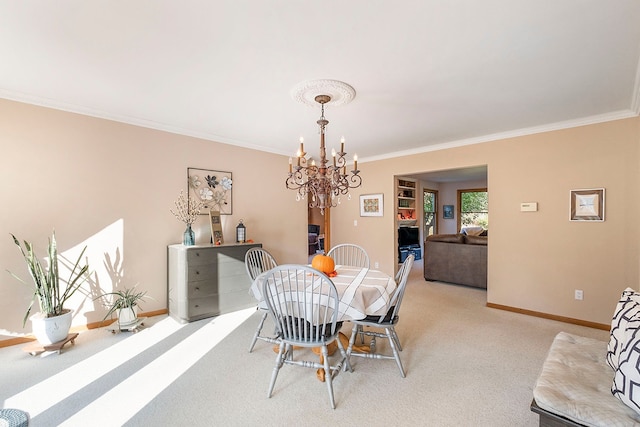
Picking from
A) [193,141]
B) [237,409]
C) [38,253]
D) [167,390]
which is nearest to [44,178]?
[38,253]

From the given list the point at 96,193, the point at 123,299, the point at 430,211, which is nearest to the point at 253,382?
the point at 123,299

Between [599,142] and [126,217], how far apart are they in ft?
17.8

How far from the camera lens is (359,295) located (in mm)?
2172

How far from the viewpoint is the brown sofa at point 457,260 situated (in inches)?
192

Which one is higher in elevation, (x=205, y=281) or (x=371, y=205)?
(x=371, y=205)

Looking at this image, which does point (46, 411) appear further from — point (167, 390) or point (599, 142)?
point (599, 142)

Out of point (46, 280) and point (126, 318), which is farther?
point (126, 318)

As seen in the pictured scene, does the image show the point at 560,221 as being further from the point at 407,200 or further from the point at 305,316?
the point at 407,200

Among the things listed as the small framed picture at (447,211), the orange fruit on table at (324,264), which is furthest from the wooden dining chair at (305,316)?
the small framed picture at (447,211)

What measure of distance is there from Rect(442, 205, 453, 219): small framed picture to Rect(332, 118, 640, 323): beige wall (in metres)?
4.77

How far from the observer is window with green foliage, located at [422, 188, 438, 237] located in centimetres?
852

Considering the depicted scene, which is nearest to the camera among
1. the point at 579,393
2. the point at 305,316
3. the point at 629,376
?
the point at 629,376

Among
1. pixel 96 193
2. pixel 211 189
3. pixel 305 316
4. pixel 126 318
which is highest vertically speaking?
pixel 211 189

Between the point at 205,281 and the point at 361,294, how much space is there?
215 centimetres
